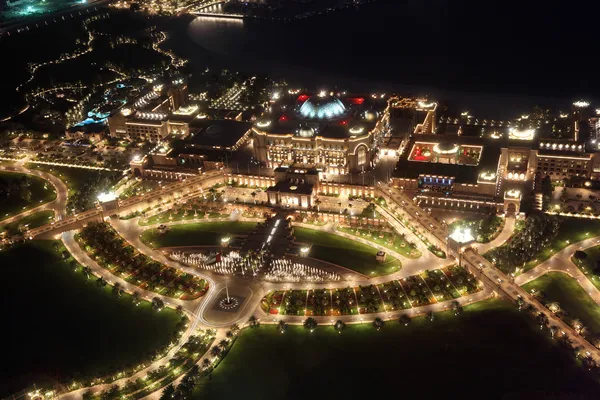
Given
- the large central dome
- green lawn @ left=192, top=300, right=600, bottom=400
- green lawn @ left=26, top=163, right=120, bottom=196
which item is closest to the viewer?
green lawn @ left=192, top=300, right=600, bottom=400

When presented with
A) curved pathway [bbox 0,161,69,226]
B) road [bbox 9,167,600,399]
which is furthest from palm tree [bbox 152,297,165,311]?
curved pathway [bbox 0,161,69,226]

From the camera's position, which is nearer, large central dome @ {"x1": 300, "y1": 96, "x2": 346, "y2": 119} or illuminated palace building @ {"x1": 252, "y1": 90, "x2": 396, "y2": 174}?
illuminated palace building @ {"x1": 252, "y1": 90, "x2": 396, "y2": 174}

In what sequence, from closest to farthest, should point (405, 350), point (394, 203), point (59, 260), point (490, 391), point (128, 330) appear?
point (490, 391), point (405, 350), point (128, 330), point (59, 260), point (394, 203)

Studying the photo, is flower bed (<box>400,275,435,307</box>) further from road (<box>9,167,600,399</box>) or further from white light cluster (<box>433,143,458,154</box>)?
white light cluster (<box>433,143,458,154</box>)

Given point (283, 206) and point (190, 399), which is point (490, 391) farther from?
point (283, 206)

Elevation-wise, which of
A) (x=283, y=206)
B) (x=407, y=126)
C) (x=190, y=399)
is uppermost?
(x=407, y=126)

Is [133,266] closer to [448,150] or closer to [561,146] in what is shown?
[448,150]

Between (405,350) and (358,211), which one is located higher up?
(358,211)

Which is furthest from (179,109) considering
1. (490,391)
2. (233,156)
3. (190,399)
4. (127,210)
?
(490,391)
